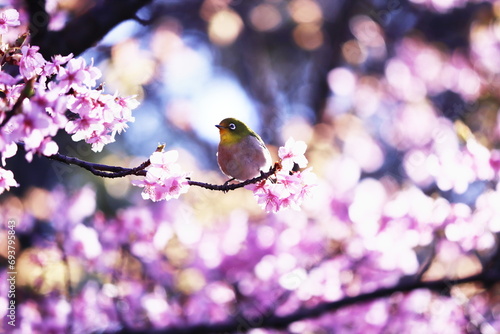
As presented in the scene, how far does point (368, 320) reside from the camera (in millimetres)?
7559

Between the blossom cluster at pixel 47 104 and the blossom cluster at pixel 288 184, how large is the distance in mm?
801

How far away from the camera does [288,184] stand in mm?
2646

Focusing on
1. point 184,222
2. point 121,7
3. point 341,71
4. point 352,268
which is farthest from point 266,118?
point 121,7

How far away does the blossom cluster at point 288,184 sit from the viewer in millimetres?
2580

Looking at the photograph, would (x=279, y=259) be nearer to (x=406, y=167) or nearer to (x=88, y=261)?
(x=88, y=261)

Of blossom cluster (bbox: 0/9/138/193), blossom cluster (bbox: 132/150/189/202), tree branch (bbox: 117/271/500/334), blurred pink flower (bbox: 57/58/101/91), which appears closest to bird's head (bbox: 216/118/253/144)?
blossom cluster (bbox: 132/150/189/202)

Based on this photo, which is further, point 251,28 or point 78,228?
point 251,28

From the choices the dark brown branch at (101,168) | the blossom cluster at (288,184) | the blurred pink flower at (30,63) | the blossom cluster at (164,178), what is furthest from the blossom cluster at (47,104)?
the blossom cluster at (288,184)

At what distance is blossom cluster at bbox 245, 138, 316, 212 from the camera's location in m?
2.58

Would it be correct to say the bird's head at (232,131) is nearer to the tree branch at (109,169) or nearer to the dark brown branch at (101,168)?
the tree branch at (109,169)

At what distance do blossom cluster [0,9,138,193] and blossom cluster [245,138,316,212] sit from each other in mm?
801

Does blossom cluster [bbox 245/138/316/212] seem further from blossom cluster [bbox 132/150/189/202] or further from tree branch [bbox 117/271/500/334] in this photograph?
tree branch [bbox 117/271/500/334]

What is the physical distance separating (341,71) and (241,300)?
6.22 m

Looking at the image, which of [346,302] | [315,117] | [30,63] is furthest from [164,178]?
[315,117]
